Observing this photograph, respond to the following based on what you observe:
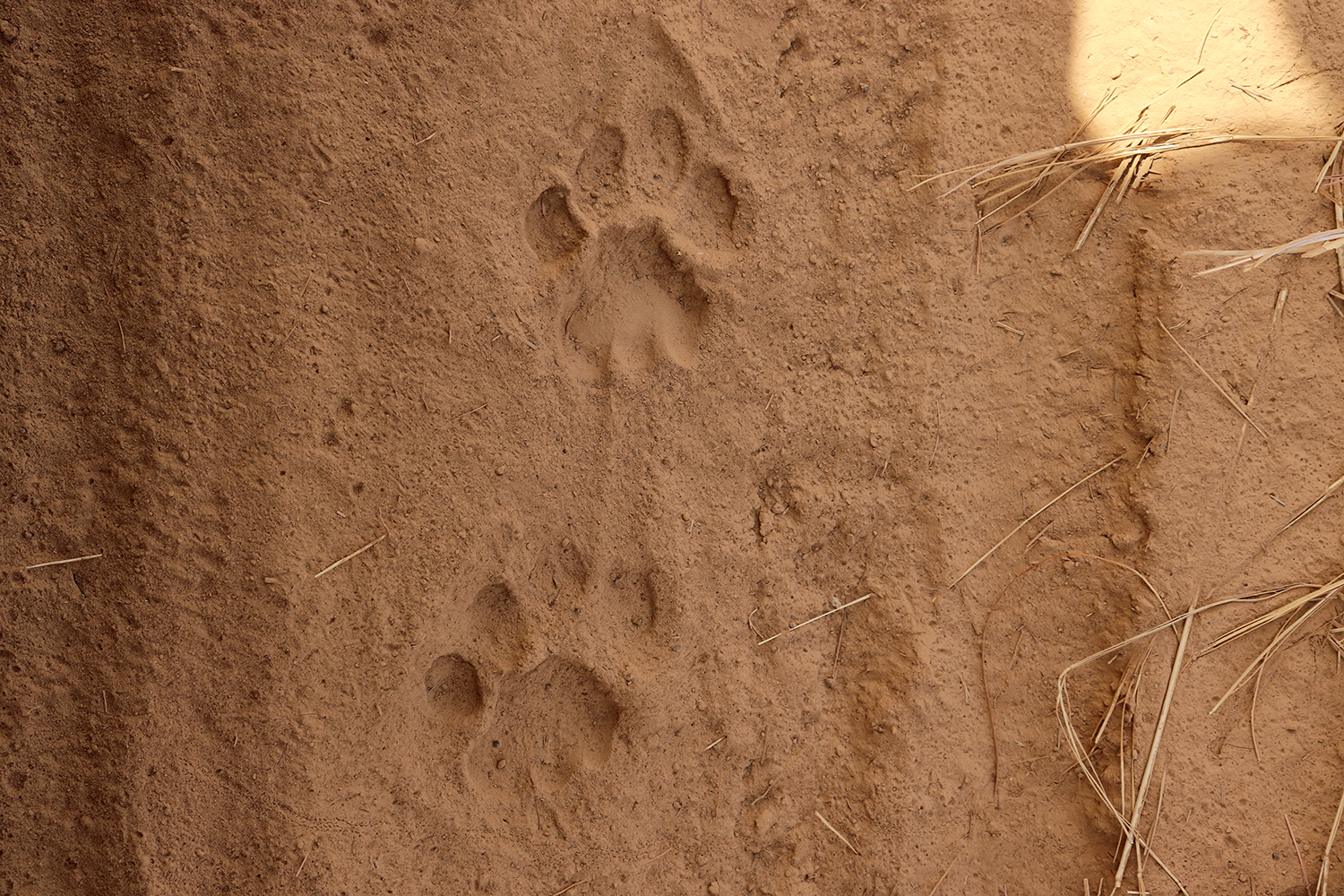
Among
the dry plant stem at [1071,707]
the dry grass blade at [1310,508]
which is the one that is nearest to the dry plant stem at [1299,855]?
the dry plant stem at [1071,707]

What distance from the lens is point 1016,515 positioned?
1.51 m

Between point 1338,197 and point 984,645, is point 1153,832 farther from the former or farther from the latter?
point 1338,197

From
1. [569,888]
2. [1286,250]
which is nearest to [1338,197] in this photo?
[1286,250]

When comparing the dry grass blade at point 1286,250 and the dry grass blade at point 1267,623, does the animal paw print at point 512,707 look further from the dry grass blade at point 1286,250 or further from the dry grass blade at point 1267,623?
the dry grass blade at point 1286,250

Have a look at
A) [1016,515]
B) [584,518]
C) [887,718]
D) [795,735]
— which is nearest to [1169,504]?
[1016,515]

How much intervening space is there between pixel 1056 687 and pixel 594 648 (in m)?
0.86

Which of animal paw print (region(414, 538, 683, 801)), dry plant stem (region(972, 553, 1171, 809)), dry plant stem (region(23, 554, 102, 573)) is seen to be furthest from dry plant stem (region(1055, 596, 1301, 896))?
dry plant stem (region(23, 554, 102, 573))

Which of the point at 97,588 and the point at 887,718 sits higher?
the point at 97,588

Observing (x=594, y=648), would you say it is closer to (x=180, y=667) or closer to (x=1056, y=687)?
(x=180, y=667)

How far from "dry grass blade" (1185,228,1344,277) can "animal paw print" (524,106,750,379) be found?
833 millimetres

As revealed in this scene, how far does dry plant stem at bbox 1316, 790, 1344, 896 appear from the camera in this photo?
1.44 m

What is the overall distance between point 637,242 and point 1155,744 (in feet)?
4.26

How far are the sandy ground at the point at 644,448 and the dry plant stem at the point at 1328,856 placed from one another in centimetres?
2

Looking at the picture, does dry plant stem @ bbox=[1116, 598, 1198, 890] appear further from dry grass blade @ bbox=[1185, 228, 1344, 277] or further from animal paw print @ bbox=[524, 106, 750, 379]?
animal paw print @ bbox=[524, 106, 750, 379]
